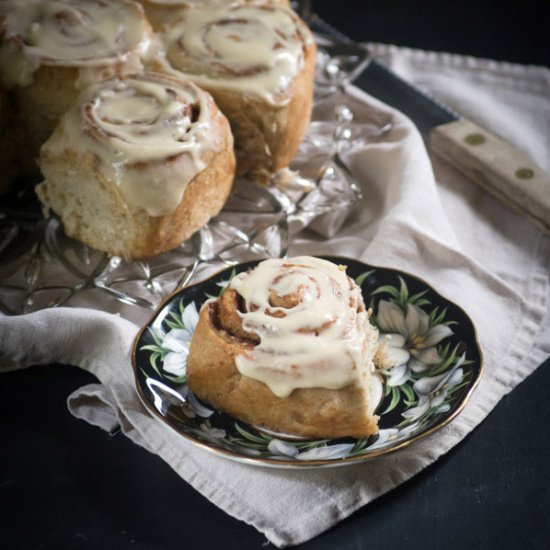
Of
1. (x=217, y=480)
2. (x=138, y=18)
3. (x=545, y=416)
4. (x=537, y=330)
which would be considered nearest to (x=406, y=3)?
(x=138, y=18)

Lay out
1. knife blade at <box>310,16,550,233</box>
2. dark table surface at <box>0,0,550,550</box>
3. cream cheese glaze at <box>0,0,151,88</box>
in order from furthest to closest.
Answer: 1. knife blade at <box>310,16,550,233</box>
2. cream cheese glaze at <box>0,0,151,88</box>
3. dark table surface at <box>0,0,550,550</box>

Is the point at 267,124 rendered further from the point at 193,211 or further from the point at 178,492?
the point at 178,492

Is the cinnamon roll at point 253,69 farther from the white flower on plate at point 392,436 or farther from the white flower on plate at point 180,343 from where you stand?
the white flower on plate at point 392,436

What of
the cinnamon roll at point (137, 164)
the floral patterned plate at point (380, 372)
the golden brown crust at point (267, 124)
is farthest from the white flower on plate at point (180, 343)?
the golden brown crust at point (267, 124)

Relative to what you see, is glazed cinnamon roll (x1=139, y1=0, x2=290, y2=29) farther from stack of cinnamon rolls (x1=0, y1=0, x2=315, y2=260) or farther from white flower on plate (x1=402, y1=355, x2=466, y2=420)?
white flower on plate (x1=402, y1=355, x2=466, y2=420)

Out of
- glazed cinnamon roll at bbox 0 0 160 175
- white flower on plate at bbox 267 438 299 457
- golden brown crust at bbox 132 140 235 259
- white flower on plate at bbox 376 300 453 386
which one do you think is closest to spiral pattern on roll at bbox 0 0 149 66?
glazed cinnamon roll at bbox 0 0 160 175

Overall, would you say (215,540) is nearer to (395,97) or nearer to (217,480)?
(217,480)
